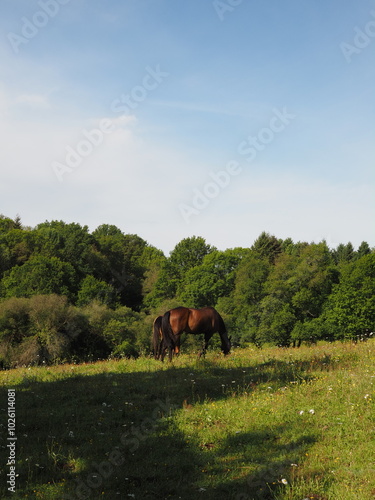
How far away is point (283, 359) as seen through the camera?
16719 millimetres

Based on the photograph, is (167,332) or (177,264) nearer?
(167,332)

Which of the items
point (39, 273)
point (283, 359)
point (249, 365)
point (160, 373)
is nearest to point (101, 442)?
point (160, 373)

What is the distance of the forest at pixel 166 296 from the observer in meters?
48.0

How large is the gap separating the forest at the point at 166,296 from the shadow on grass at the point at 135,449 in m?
28.8

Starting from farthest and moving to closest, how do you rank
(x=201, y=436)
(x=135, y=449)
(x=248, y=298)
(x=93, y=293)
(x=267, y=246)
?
(x=267, y=246)
(x=93, y=293)
(x=248, y=298)
(x=201, y=436)
(x=135, y=449)

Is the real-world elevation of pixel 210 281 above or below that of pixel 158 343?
above

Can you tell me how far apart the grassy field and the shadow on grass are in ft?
0.08

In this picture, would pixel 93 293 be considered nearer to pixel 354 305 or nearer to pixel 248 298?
pixel 248 298

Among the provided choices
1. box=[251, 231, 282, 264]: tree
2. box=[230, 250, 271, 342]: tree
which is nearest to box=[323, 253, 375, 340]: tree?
box=[230, 250, 271, 342]: tree

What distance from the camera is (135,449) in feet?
28.5

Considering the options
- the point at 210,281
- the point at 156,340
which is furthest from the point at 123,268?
the point at 156,340

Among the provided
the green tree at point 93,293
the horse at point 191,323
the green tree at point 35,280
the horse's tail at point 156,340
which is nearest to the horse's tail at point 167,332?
the horse at point 191,323

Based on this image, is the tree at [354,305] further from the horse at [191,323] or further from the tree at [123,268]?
the tree at [123,268]

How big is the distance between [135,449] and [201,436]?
1464mm
